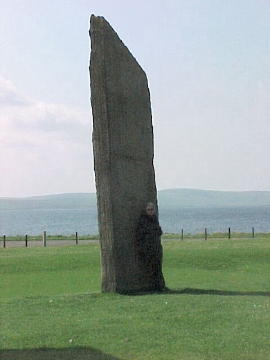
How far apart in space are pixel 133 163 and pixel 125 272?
2.12 metres

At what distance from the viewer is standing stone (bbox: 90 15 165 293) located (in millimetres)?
12703

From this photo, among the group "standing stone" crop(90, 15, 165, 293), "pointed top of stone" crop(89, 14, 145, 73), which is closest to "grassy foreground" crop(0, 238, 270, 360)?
"standing stone" crop(90, 15, 165, 293)

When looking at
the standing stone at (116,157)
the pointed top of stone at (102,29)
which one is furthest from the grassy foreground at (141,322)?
the pointed top of stone at (102,29)

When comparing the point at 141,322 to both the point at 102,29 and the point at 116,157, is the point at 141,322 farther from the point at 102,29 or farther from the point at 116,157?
the point at 102,29

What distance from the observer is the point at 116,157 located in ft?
42.5

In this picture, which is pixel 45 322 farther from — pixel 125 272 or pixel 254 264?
pixel 254 264

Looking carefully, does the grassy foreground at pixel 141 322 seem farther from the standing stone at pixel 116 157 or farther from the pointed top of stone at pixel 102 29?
the pointed top of stone at pixel 102 29

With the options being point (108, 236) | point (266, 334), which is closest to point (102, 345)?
point (266, 334)

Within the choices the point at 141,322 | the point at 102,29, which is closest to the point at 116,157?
the point at 102,29

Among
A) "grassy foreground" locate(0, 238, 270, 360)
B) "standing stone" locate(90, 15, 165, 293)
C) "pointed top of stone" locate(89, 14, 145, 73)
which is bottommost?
"grassy foreground" locate(0, 238, 270, 360)

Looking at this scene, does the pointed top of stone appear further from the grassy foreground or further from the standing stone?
the grassy foreground

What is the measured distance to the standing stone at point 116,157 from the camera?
1270 centimetres

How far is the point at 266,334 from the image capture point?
9000mm

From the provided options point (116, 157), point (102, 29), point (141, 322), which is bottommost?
point (141, 322)
